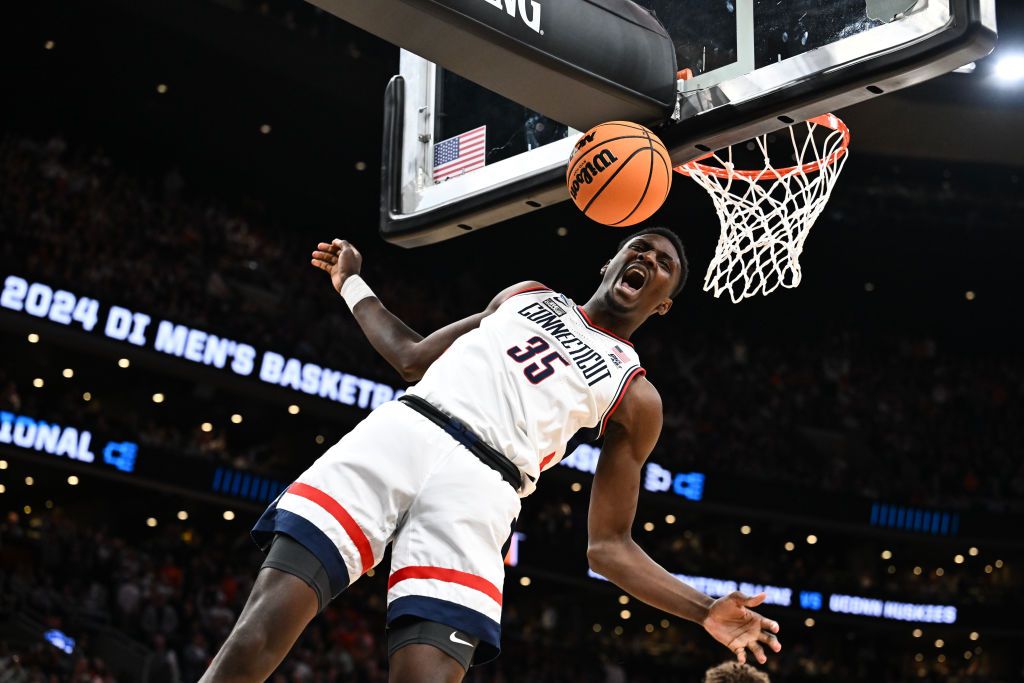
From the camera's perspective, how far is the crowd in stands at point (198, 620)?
43.4ft

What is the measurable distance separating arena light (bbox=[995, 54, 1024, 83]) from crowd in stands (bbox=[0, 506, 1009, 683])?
10150 mm

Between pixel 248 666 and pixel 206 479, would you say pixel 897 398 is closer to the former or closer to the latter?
pixel 206 479

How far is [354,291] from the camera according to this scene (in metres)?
3.69

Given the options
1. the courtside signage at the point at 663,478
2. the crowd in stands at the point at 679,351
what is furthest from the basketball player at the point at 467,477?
the courtside signage at the point at 663,478

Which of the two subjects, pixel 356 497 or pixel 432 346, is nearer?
pixel 356 497

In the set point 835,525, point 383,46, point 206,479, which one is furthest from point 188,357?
point 835,525

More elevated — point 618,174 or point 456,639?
point 618,174

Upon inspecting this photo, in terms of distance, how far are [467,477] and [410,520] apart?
185mm

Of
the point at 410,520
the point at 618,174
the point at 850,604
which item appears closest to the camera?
the point at 410,520

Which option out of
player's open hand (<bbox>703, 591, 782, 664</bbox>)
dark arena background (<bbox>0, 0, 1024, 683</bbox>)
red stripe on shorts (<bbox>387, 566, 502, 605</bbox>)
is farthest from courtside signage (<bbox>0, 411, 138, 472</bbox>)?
player's open hand (<bbox>703, 591, 782, 664</bbox>)

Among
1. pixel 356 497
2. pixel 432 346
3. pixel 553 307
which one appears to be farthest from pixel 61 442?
pixel 356 497

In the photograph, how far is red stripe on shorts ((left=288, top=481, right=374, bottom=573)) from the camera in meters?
2.92

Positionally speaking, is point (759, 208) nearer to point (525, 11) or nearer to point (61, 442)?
point (525, 11)

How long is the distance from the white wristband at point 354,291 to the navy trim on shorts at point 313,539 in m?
0.94
